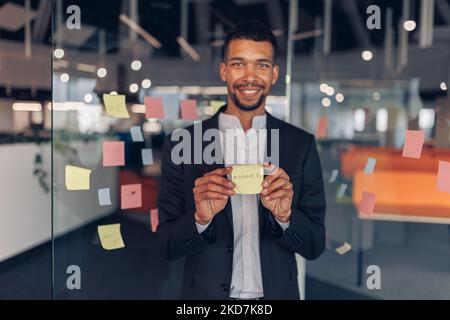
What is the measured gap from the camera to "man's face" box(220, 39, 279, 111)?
1813 millimetres

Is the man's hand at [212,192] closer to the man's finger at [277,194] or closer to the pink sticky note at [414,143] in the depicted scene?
the man's finger at [277,194]

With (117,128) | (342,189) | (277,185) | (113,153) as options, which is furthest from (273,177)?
(117,128)

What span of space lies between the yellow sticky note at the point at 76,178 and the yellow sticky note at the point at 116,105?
382 mm

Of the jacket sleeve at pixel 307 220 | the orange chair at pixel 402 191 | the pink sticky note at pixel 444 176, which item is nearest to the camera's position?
the jacket sleeve at pixel 307 220

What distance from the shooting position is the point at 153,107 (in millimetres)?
3076

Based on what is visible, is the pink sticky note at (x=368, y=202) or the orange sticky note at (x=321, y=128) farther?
the orange sticky note at (x=321, y=128)

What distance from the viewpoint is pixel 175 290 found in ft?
12.8

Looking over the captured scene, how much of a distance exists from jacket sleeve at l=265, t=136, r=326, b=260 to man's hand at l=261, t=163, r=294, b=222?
0.07 meters

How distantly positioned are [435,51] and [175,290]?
18.7 feet

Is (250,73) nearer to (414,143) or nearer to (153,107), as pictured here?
(414,143)

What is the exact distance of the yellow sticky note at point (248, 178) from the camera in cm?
166

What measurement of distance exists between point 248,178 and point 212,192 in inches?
5.9

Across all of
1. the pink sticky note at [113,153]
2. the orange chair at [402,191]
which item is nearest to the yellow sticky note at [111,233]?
the pink sticky note at [113,153]
